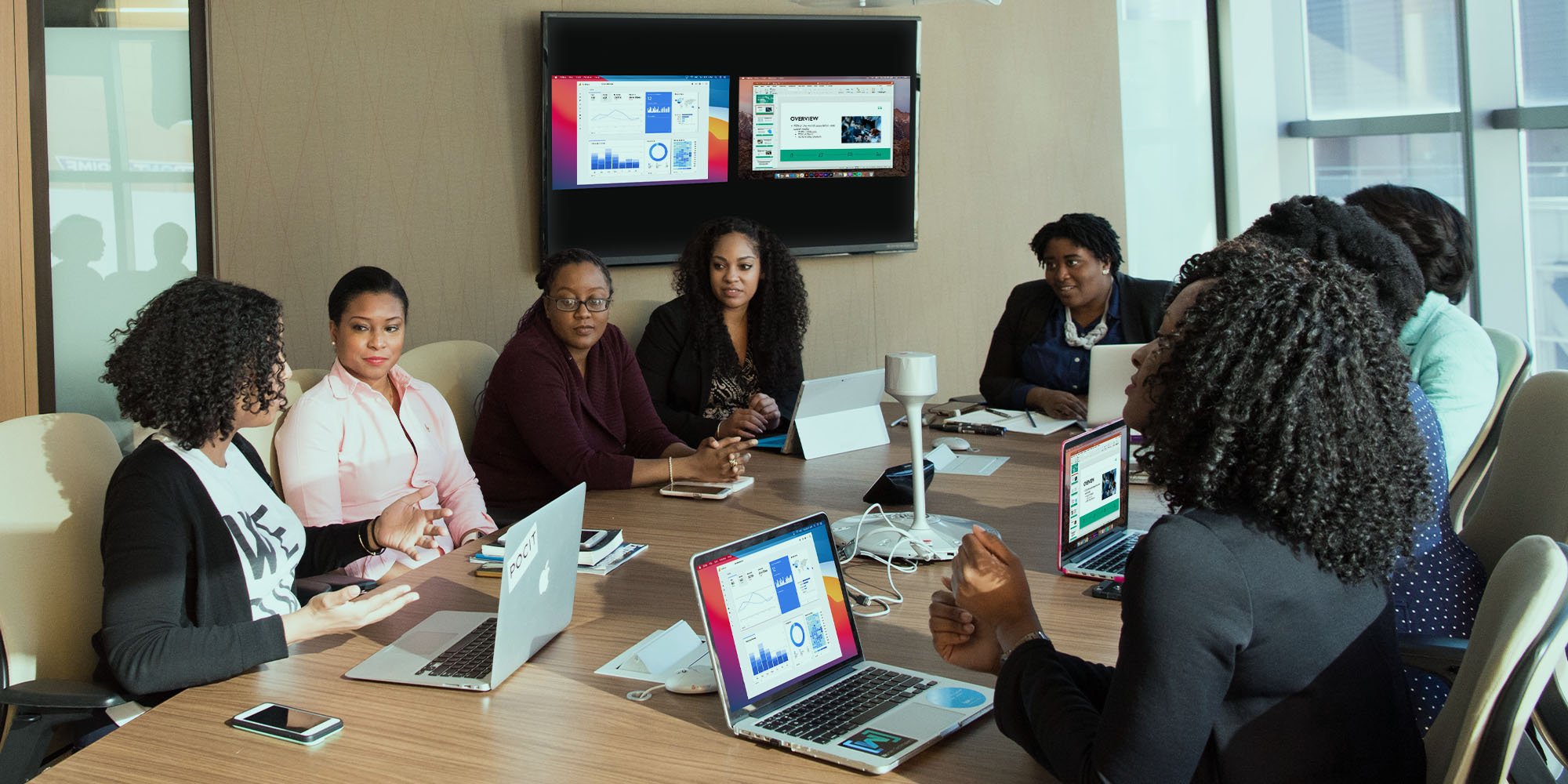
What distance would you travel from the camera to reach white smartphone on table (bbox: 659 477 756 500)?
2.88 m

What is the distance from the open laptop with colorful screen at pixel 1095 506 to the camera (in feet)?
7.23

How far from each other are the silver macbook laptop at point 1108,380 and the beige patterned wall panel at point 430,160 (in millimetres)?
2140

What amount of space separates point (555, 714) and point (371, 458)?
1447 millimetres

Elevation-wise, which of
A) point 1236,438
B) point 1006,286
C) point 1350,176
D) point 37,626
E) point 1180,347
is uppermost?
point 1350,176

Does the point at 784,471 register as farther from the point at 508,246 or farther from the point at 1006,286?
the point at 1006,286

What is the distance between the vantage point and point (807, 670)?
168 cm

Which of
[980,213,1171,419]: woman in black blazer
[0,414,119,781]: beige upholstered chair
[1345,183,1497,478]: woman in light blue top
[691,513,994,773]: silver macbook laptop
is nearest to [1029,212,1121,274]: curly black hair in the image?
[980,213,1171,419]: woman in black blazer

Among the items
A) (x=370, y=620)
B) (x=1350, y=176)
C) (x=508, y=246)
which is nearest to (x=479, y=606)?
(x=370, y=620)

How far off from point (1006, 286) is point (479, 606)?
401 centimetres

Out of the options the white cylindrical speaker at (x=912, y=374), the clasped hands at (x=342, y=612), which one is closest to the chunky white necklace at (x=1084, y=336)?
the white cylindrical speaker at (x=912, y=374)

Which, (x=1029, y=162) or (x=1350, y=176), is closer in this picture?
(x=1029, y=162)

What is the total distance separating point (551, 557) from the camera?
1.86 m

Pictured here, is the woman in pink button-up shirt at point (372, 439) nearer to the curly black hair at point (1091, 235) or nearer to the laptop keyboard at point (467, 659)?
the laptop keyboard at point (467, 659)

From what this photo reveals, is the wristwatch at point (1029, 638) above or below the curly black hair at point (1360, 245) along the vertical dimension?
below
